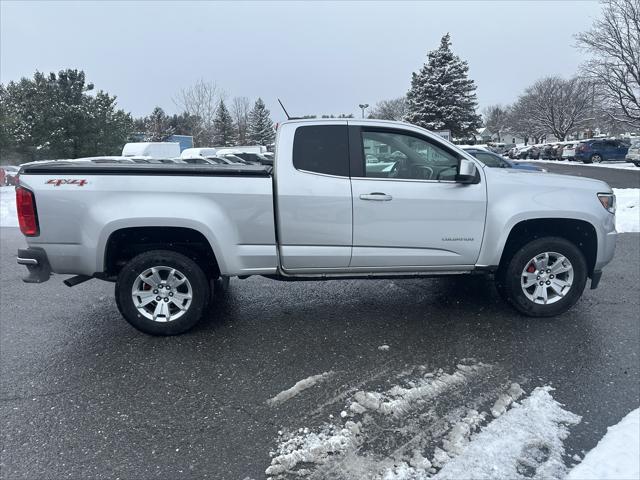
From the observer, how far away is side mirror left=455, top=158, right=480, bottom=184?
4.23 meters

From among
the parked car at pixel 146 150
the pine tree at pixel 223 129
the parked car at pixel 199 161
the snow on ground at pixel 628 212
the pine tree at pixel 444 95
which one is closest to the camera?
the parked car at pixel 199 161

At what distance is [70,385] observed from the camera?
3.54 m

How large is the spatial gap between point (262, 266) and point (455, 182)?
1958mm

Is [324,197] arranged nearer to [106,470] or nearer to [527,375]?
[527,375]

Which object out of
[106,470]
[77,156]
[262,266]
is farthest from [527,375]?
[77,156]

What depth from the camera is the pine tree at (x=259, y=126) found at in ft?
182

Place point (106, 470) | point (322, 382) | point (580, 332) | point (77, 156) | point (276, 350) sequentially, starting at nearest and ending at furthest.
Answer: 1. point (106, 470)
2. point (322, 382)
3. point (276, 350)
4. point (580, 332)
5. point (77, 156)

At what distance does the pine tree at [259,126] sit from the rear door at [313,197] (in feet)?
170

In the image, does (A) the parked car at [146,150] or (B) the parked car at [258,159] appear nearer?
(B) the parked car at [258,159]

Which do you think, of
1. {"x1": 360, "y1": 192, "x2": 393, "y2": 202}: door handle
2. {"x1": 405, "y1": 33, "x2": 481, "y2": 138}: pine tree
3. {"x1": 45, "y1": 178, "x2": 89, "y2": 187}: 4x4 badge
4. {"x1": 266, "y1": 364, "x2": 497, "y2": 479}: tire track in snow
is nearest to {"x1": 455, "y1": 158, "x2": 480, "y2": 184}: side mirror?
{"x1": 360, "y1": 192, "x2": 393, "y2": 202}: door handle

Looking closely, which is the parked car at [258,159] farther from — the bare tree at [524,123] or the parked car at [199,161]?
the bare tree at [524,123]

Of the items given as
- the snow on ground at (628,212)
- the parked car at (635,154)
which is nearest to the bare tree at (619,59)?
the parked car at (635,154)

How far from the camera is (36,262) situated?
13.4 ft

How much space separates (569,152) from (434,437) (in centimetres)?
4278
